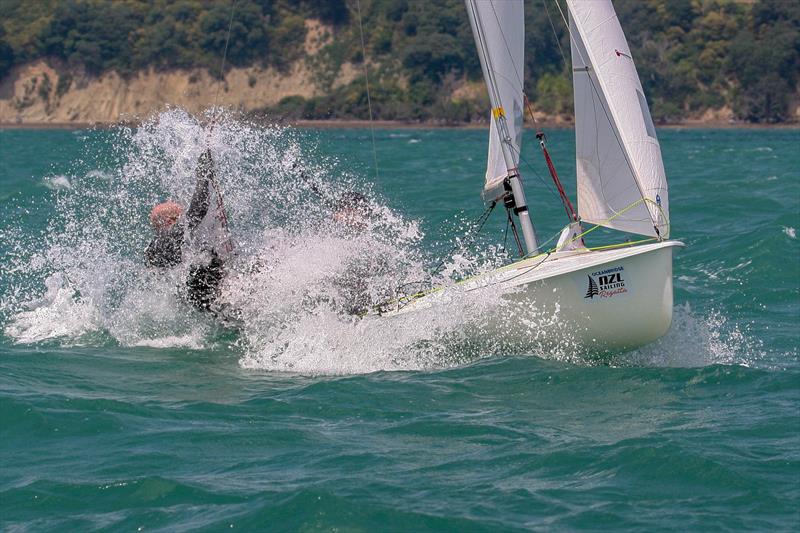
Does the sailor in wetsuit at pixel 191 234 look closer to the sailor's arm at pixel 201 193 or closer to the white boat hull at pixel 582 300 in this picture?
the sailor's arm at pixel 201 193

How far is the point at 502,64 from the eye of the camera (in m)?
9.25

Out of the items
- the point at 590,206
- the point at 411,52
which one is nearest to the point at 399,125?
the point at 411,52

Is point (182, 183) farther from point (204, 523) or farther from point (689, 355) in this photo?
point (204, 523)

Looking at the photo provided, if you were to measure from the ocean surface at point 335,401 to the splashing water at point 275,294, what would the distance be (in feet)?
0.07

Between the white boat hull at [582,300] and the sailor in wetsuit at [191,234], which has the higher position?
the sailor in wetsuit at [191,234]

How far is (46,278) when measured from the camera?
11.8m

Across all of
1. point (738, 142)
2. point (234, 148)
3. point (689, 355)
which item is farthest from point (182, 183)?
point (738, 142)

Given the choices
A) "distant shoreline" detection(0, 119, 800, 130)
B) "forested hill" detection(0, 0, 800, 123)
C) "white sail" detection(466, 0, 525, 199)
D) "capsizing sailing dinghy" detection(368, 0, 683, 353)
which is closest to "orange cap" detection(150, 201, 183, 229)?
"capsizing sailing dinghy" detection(368, 0, 683, 353)

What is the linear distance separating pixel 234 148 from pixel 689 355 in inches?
167

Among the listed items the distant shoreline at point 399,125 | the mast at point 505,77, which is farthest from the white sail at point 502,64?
the distant shoreline at point 399,125

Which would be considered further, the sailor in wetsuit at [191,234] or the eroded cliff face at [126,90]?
the eroded cliff face at [126,90]

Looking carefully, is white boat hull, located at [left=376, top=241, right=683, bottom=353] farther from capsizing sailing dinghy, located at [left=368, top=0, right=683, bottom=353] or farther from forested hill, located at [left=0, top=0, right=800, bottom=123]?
forested hill, located at [left=0, top=0, right=800, bottom=123]

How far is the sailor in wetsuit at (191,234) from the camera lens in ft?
31.7

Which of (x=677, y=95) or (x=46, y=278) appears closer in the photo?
(x=46, y=278)
